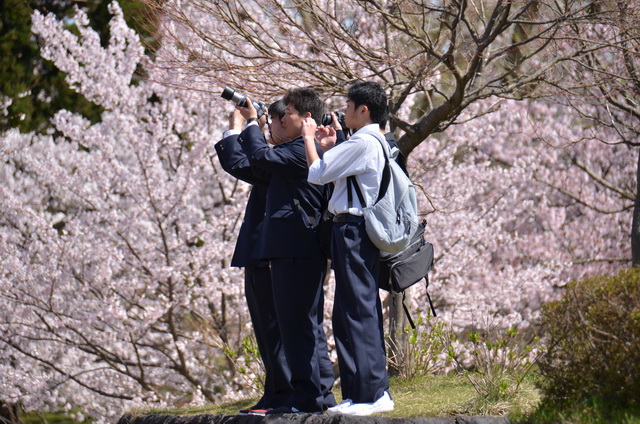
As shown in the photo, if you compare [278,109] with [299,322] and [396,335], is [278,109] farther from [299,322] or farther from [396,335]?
[396,335]

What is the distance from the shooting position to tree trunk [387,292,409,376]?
6.58 meters

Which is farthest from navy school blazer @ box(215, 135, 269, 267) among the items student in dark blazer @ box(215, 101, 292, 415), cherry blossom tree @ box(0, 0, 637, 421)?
cherry blossom tree @ box(0, 0, 637, 421)

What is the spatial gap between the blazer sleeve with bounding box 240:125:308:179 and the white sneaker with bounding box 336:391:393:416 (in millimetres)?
1304

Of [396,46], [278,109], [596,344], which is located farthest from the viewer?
[396,46]

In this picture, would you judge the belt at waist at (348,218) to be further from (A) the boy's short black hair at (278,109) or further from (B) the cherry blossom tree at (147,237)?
(B) the cherry blossom tree at (147,237)

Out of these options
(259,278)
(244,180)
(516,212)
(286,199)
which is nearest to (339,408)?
(259,278)

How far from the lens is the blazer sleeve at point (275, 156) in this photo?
447cm

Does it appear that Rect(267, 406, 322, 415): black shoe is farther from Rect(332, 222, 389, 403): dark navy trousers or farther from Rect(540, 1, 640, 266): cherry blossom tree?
Rect(540, 1, 640, 266): cherry blossom tree

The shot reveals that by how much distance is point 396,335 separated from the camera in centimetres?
683

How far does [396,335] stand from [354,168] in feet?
9.58

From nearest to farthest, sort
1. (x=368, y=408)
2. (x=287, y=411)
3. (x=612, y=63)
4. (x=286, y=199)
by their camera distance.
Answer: (x=368, y=408) → (x=287, y=411) → (x=286, y=199) → (x=612, y=63)

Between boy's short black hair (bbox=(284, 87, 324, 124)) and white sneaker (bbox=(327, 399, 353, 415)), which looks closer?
white sneaker (bbox=(327, 399, 353, 415))

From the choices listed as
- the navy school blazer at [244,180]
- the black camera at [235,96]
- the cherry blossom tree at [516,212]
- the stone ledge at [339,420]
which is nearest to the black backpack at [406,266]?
the stone ledge at [339,420]

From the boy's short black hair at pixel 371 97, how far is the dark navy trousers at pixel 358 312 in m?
0.66
